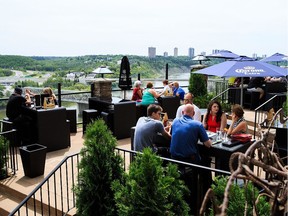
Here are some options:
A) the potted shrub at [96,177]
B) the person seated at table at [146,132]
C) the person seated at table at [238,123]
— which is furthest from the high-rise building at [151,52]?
the potted shrub at [96,177]

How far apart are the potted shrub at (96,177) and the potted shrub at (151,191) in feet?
1.97

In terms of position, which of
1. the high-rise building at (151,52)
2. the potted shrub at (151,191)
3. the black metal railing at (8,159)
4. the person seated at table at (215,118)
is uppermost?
the high-rise building at (151,52)

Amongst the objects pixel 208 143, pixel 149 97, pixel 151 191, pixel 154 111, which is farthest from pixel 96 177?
pixel 149 97

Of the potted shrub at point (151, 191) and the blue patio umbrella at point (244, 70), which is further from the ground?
the blue patio umbrella at point (244, 70)

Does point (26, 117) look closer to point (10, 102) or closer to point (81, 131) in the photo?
point (10, 102)

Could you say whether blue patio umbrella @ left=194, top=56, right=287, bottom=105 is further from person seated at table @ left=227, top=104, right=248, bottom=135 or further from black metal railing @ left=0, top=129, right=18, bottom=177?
black metal railing @ left=0, top=129, right=18, bottom=177

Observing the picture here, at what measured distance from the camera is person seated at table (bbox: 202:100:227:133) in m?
5.88

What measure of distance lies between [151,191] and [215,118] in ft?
9.68

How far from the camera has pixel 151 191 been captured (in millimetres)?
3350

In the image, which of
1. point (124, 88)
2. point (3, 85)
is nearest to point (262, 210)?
point (124, 88)

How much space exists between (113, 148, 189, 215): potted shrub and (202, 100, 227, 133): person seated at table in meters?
2.61

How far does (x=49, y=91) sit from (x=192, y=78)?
5.09 meters

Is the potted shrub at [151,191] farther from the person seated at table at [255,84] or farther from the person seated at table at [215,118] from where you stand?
the person seated at table at [255,84]

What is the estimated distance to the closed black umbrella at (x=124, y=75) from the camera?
37.1 ft
